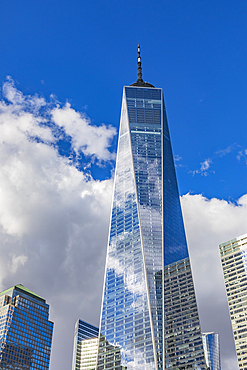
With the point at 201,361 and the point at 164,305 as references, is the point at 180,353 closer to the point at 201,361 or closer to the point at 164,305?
the point at 201,361

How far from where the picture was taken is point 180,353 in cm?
19588

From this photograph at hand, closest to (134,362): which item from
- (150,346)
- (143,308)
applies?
(150,346)

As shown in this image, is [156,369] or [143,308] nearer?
[156,369]

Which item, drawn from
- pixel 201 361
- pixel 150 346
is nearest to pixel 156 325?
pixel 150 346

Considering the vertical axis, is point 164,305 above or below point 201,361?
above

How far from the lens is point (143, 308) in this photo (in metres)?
199

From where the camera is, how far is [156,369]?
180500mm

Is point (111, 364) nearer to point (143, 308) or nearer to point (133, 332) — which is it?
point (133, 332)

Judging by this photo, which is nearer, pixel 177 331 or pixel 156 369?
pixel 156 369

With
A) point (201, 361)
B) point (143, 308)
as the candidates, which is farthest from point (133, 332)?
point (201, 361)

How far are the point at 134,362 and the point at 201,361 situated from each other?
31.7 meters

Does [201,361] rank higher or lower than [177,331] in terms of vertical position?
lower

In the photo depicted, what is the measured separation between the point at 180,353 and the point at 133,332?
78.9 ft

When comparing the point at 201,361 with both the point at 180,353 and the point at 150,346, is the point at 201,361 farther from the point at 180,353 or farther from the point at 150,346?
the point at 150,346
